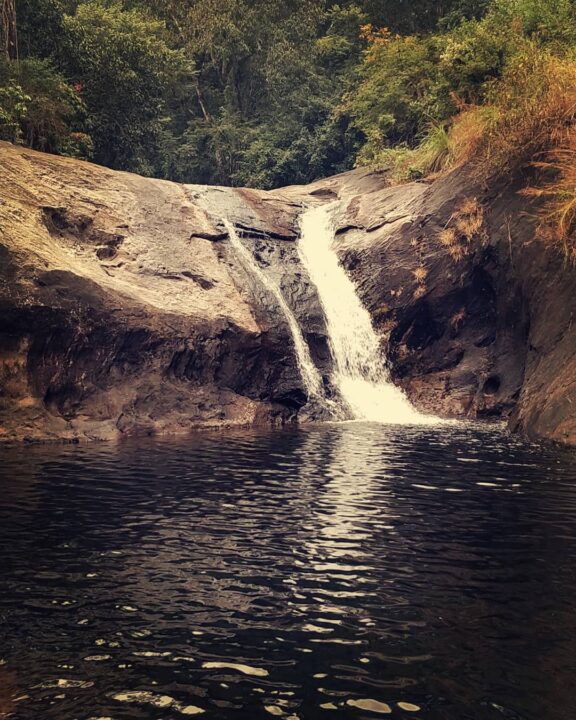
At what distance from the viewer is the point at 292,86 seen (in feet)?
169

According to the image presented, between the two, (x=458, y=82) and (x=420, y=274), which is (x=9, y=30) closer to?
(x=458, y=82)

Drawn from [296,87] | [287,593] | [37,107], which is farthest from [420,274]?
[296,87]

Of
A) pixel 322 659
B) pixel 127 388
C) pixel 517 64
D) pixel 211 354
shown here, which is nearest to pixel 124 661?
pixel 322 659

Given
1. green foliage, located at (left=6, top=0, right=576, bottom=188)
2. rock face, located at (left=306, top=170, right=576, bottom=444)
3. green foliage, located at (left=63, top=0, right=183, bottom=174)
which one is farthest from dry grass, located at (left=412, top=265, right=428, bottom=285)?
green foliage, located at (left=63, top=0, right=183, bottom=174)

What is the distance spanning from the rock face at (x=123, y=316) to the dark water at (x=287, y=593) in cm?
604

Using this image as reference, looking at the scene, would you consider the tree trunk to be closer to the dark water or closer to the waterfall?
the waterfall

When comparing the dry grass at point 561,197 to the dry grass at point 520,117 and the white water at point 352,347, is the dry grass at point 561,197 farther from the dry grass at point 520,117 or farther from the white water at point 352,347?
the white water at point 352,347

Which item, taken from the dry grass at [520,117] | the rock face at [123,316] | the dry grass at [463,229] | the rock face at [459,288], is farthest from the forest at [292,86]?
the rock face at [123,316]

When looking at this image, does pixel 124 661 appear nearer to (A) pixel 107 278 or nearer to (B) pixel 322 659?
(B) pixel 322 659

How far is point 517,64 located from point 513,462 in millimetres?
14418

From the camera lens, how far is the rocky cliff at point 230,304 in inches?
749

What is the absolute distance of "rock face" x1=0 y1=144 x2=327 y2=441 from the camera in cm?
1881

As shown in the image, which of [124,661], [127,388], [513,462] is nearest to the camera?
[124,661]

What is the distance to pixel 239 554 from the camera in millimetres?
8367
